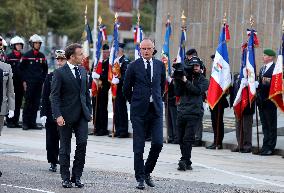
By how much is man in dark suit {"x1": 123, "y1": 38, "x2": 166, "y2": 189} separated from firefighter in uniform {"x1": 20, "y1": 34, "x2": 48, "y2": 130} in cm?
1054

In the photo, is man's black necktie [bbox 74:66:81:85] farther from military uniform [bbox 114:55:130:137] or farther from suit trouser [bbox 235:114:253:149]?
military uniform [bbox 114:55:130:137]

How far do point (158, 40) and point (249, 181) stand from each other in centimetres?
1635

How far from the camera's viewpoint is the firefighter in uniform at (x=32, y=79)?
80.8 feet

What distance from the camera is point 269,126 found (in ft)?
65.3

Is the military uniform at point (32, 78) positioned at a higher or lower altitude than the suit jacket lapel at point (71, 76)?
lower

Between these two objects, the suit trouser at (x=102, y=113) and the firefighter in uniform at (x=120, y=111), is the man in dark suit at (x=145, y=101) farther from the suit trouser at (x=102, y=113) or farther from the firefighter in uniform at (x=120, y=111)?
the suit trouser at (x=102, y=113)

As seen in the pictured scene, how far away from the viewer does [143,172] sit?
1391 centimetres

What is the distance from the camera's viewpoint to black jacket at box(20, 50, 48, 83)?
2462 centimetres

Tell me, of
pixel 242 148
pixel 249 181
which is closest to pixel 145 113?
pixel 249 181

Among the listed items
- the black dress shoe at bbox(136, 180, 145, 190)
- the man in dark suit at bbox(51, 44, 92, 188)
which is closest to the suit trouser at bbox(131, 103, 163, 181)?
the black dress shoe at bbox(136, 180, 145, 190)

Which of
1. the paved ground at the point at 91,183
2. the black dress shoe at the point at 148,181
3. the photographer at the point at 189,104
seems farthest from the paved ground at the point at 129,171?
the photographer at the point at 189,104

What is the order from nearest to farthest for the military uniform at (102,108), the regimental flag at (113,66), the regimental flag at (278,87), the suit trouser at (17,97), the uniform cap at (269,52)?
the regimental flag at (278,87)
the uniform cap at (269,52)
the regimental flag at (113,66)
the military uniform at (102,108)
the suit trouser at (17,97)

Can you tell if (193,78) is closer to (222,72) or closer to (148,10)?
(222,72)

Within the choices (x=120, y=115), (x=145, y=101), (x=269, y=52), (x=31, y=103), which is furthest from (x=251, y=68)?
(x=145, y=101)
